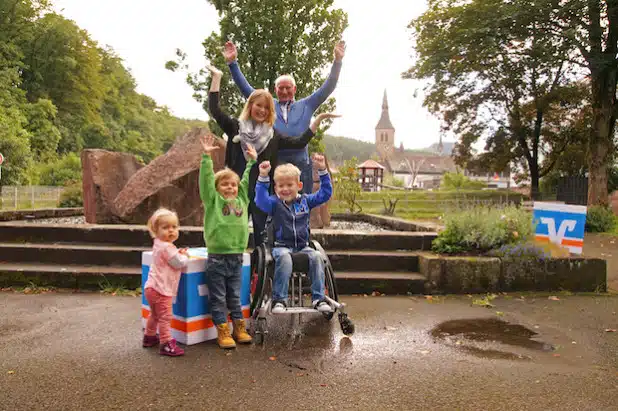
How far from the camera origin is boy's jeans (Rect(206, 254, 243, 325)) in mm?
3977

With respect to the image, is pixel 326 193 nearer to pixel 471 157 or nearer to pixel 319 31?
pixel 319 31

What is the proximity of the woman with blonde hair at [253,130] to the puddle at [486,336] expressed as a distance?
194 centimetres

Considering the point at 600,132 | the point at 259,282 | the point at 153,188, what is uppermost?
the point at 600,132

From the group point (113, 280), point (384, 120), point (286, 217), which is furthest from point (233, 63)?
point (384, 120)

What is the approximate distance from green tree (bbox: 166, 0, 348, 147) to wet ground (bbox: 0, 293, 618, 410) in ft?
35.3

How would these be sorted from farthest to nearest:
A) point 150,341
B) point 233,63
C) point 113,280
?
1. point 113,280
2. point 233,63
3. point 150,341

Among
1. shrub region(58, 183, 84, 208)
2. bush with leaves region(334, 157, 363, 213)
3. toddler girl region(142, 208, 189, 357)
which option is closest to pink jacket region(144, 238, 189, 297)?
toddler girl region(142, 208, 189, 357)

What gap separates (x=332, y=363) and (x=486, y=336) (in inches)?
58.5

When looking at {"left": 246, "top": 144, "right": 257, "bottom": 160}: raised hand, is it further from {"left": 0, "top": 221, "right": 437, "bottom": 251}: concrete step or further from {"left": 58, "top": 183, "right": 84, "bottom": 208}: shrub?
{"left": 58, "top": 183, "right": 84, "bottom": 208}: shrub

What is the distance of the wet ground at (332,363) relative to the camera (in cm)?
293

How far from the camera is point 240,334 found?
4.03 meters

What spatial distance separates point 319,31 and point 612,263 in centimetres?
1011

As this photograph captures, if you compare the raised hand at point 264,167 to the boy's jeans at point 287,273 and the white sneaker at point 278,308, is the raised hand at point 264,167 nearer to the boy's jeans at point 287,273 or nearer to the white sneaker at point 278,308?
the boy's jeans at point 287,273

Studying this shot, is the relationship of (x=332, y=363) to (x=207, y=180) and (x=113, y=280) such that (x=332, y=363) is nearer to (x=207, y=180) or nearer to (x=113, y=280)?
(x=207, y=180)
